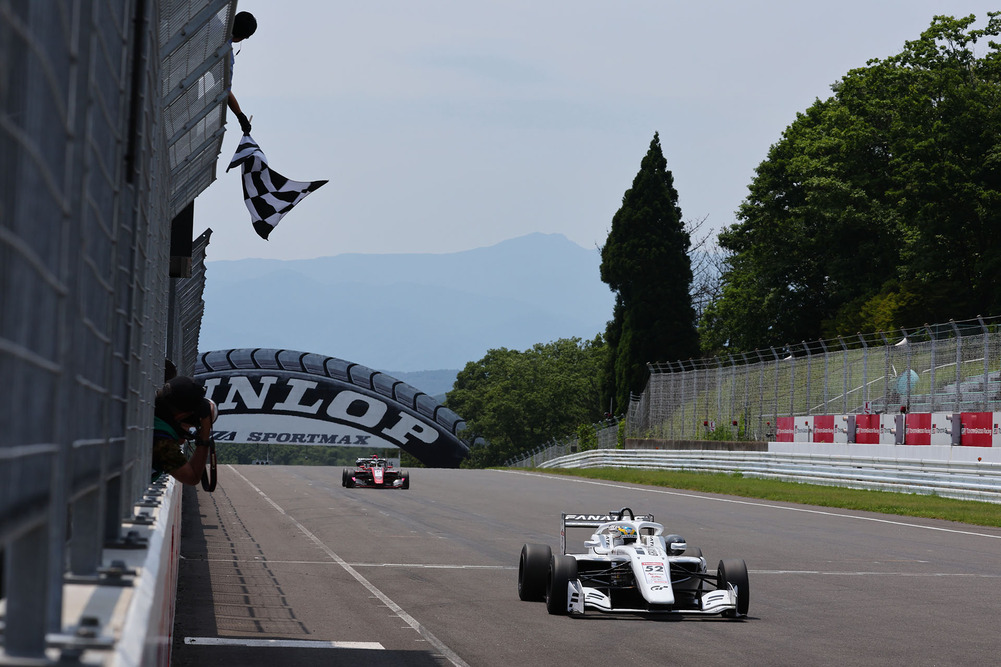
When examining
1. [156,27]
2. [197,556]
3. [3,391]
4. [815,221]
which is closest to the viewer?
[3,391]

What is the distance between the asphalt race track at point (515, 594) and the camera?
27.1 ft

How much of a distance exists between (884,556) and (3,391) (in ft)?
48.9

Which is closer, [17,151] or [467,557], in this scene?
[17,151]

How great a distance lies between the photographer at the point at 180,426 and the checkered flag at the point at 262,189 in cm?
596

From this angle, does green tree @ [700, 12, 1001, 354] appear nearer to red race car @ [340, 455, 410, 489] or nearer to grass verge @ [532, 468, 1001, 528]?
grass verge @ [532, 468, 1001, 528]

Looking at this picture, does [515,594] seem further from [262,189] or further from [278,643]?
[262,189]

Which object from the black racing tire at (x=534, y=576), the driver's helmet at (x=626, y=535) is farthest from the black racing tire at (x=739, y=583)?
the black racing tire at (x=534, y=576)

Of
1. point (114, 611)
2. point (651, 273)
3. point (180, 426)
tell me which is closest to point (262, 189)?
point (180, 426)

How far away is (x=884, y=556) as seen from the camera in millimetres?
15172

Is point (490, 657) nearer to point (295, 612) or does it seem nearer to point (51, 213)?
point (295, 612)

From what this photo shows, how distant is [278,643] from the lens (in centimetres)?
853

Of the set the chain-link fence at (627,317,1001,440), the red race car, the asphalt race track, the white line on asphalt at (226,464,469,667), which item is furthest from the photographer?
the chain-link fence at (627,317,1001,440)

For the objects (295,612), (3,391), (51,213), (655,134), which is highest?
(655,134)

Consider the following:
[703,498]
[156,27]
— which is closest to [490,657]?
[156,27]
